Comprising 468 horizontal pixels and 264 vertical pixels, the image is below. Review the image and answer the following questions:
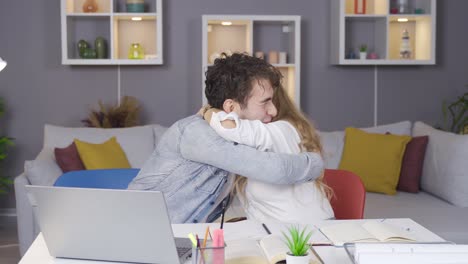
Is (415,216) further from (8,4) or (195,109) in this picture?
(8,4)

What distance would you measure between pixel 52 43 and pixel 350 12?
8.02 ft

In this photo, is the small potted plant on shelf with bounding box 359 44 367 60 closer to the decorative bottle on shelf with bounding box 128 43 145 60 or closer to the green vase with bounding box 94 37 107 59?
the decorative bottle on shelf with bounding box 128 43 145 60

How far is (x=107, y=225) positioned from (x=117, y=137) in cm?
355

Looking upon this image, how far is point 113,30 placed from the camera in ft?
18.8

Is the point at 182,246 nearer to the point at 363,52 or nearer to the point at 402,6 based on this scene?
the point at 363,52

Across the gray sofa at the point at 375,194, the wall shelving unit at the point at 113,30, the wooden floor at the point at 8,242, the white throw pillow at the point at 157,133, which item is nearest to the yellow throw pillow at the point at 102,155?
the gray sofa at the point at 375,194

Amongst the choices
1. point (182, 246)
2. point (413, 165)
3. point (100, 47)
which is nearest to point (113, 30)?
point (100, 47)

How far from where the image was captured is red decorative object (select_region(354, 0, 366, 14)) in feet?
19.3

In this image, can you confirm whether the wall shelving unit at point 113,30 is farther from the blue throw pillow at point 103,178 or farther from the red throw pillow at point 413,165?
the blue throw pillow at point 103,178

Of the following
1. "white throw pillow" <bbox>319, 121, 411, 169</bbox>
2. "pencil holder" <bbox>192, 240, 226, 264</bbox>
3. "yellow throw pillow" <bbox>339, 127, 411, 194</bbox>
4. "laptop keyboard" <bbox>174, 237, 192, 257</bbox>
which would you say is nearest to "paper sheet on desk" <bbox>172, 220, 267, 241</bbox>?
"laptop keyboard" <bbox>174, 237, 192, 257</bbox>

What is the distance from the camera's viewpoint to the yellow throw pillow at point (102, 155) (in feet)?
15.8

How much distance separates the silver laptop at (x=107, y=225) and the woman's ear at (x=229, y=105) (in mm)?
720

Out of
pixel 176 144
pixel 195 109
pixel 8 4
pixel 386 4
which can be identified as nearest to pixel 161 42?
pixel 195 109

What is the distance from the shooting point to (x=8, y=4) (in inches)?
237
